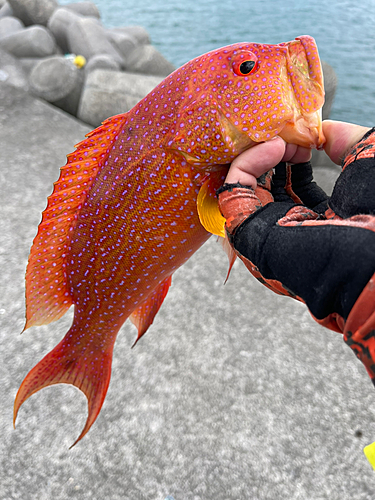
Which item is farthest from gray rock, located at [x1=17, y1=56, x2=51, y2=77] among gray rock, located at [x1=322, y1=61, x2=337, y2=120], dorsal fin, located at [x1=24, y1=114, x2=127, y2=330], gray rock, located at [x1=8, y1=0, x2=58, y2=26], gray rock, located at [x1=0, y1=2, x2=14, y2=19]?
dorsal fin, located at [x1=24, y1=114, x2=127, y2=330]

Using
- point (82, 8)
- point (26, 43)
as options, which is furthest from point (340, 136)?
point (82, 8)

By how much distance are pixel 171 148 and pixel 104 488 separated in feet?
5.17

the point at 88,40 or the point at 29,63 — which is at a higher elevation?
the point at 88,40

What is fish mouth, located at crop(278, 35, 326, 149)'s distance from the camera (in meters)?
1.02

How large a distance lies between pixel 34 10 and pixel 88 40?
5.81ft

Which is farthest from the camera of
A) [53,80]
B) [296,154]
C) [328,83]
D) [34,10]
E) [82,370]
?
[34,10]

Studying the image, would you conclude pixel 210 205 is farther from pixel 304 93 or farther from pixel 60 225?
pixel 60 225

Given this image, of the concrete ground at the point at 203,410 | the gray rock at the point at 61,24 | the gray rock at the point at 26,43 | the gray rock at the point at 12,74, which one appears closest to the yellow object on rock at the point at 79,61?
the gray rock at the point at 26,43

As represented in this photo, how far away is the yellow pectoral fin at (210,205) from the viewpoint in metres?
1.12

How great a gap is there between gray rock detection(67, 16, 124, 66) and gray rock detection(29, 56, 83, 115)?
1.29 meters

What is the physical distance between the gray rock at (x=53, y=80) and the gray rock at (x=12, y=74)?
0.30ft

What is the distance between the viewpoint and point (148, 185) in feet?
3.83

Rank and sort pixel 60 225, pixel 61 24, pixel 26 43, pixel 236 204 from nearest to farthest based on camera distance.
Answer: pixel 236 204 < pixel 60 225 < pixel 26 43 < pixel 61 24

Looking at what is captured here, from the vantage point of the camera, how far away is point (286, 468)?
1.75 metres
